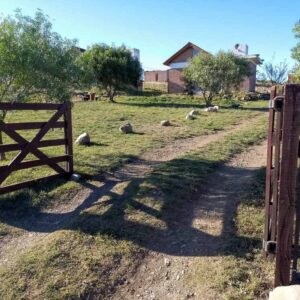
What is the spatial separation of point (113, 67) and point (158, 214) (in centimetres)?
2861

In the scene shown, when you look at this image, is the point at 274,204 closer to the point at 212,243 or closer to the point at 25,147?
the point at 212,243

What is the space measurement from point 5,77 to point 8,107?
73.7 inches

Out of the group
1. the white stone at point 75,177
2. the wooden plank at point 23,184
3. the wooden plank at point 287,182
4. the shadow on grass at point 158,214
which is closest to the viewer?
the wooden plank at point 287,182

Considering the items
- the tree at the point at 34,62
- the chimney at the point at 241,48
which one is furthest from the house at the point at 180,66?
the tree at the point at 34,62

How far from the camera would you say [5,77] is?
8117 mm

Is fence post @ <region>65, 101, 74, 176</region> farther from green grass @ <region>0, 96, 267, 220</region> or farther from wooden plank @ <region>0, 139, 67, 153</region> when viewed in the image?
green grass @ <region>0, 96, 267, 220</region>

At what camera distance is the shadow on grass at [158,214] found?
15.6 ft

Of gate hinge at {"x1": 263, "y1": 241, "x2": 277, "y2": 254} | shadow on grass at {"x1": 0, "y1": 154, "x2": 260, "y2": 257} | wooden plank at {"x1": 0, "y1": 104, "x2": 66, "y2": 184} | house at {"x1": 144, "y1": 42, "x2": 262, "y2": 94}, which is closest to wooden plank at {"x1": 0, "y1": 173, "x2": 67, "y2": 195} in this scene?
wooden plank at {"x1": 0, "y1": 104, "x2": 66, "y2": 184}

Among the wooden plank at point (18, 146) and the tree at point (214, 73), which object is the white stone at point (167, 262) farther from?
the tree at point (214, 73)

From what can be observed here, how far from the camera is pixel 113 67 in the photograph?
32719mm

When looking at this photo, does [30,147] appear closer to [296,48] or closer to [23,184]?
[23,184]

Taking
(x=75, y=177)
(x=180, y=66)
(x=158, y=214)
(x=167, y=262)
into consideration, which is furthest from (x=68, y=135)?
(x=180, y=66)

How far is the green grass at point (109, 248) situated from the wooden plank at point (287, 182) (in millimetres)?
447

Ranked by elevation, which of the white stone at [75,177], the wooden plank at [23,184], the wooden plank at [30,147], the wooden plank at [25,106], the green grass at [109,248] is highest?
the wooden plank at [25,106]
